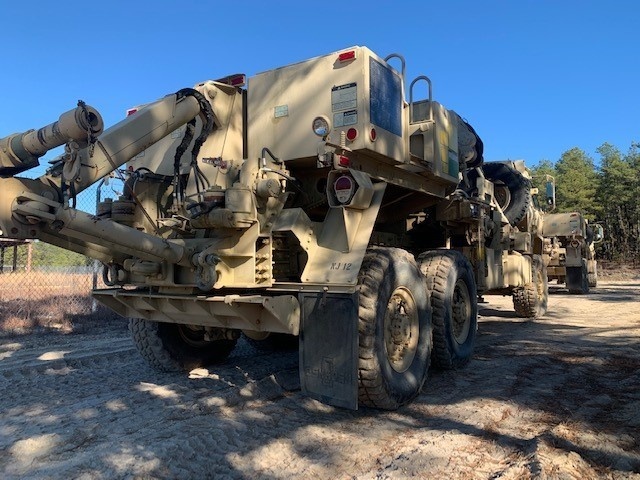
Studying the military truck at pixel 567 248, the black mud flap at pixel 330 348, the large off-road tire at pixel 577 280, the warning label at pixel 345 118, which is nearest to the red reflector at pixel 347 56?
the warning label at pixel 345 118

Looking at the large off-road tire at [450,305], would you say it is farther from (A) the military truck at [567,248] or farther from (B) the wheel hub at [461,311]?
(A) the military truck at [567,248]

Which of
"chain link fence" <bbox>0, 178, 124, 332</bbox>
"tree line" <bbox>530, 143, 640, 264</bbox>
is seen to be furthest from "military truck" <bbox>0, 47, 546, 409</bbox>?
"tree line" <bbox>530, 143, 640, 264</bbox>

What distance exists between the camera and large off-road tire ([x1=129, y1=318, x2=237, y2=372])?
5707mm

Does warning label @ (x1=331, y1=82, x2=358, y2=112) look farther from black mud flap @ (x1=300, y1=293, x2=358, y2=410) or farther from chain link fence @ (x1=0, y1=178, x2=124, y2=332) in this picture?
chain link fence @ (x1=0, y1=178, x2=124, y2=332)

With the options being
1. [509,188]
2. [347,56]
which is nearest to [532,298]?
[509,188]

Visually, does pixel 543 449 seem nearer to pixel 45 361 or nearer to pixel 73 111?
pixel 73 111

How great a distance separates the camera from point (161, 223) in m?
4.92

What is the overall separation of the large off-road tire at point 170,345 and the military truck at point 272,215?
2cm

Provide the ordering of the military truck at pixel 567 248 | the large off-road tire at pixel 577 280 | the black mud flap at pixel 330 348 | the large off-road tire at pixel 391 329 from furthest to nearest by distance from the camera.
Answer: the large off-road tire at pixel 577 280 < the military truck at pixel 567 248 < the large off-road tire at pixel 391 329 < the black mud flap at pixel 330 348

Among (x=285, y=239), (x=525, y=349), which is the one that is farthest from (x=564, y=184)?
(x=285, y=239)

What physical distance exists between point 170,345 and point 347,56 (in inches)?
139

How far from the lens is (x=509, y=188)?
1058 cm

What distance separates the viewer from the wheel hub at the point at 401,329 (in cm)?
473

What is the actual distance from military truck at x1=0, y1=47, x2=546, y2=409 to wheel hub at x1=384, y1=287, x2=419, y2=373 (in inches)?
0.6
